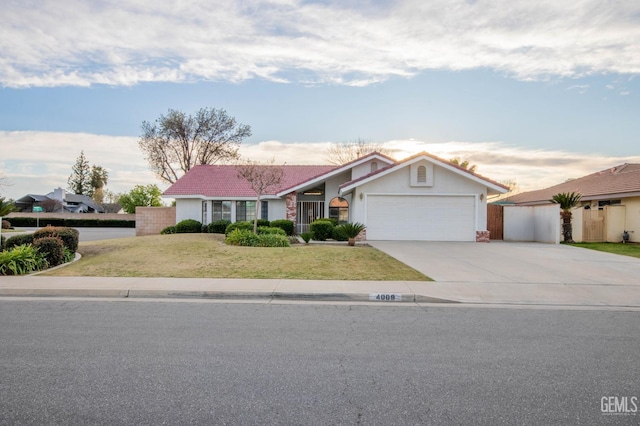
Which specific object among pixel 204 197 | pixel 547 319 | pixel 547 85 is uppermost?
pixel 547 85

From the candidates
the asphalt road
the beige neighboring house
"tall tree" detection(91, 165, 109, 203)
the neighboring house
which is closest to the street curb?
the asphalt road

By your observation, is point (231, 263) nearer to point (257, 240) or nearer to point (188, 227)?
point (257, 240)

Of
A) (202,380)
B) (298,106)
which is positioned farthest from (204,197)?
(202,380)

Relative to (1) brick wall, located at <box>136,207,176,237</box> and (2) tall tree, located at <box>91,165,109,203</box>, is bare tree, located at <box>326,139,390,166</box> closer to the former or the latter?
(1) brick wall, located at <box>136,207,176,237</box>

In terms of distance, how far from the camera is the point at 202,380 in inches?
167

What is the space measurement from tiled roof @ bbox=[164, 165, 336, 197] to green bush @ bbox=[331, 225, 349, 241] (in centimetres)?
653

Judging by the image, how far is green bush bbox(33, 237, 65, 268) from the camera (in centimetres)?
1223

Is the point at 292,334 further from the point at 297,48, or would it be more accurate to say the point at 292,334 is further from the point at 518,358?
the point at 297,48

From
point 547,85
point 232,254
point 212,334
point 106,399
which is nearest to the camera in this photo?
point 106,399

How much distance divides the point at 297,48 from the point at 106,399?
1510 centimetres

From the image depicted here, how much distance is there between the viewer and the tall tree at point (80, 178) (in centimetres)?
9100

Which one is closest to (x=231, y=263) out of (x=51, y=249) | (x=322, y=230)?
(x=51, y=249)

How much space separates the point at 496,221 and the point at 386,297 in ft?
57.8

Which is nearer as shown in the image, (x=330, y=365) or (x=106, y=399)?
(x=106, y=399)
